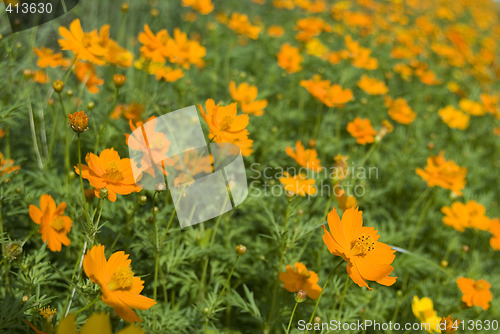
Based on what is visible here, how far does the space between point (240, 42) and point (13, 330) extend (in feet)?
9.11

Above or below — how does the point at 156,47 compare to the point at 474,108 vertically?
above

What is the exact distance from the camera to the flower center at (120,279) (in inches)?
34.0

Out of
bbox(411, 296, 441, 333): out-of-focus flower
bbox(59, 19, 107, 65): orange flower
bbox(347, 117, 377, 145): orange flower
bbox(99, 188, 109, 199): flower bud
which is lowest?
bbox(411, 296, 441, 333): out-of-focus flower

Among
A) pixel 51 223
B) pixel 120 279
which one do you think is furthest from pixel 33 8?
pixel 120 279

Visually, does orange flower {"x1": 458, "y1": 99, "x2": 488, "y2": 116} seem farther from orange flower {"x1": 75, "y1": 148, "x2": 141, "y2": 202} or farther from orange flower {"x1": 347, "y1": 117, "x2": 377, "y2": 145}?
orange flower {"x1": 75, "y1": 148, "x2": 141, "y2": 202}

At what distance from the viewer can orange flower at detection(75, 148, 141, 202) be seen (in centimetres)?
102

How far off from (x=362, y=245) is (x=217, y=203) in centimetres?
80

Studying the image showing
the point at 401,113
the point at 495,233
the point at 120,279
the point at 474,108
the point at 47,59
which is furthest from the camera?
the point at 474,108

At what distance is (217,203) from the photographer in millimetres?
1701

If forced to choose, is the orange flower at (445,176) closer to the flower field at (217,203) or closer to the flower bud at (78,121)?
the flower field at (217,203)

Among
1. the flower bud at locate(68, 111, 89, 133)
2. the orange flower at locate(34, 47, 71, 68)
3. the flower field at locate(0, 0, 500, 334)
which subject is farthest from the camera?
the orange flower at locate(34, 47, 71, 68)

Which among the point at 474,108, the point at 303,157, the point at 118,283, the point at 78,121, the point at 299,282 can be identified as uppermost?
the point at 78,121

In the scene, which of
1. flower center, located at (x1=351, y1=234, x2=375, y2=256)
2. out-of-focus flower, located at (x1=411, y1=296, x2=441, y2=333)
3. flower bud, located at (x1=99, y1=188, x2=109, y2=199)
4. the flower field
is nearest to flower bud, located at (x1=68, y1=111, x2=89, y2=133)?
the flower field

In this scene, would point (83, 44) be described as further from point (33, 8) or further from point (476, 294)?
point (476, 294)
